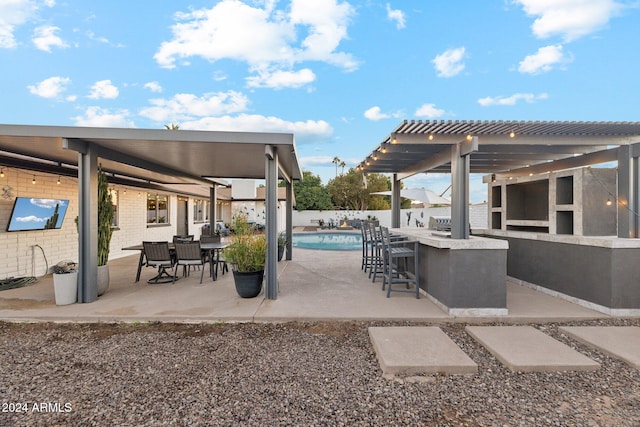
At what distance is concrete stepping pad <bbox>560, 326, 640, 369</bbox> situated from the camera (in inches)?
120

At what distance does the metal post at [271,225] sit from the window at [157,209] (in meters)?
8.26

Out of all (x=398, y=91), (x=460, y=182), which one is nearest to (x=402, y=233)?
(x=460, y=182)

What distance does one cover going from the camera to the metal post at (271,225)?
16.3 ft

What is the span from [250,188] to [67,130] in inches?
543

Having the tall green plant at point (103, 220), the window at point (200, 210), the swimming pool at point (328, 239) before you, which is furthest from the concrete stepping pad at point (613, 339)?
the window at point (200, 210)

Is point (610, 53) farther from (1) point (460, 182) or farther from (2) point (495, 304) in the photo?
(2) point (495, 304)

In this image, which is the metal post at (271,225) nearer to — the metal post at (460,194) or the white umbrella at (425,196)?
the metal post at (460,194)

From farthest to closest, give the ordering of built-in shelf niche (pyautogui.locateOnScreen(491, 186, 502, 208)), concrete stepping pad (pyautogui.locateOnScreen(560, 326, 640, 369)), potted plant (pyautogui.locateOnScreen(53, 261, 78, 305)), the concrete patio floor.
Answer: built-in shelf niche (pyautogui.locateOnScreen(491, 186, 502, 208)) → potted plant (pyautogui.locateOnScreen(53, 261, 78, 305)) → the concrete patio floor → concrete stepping pad (pyautogui.locateOnScreen(560, 326, 640, 369))

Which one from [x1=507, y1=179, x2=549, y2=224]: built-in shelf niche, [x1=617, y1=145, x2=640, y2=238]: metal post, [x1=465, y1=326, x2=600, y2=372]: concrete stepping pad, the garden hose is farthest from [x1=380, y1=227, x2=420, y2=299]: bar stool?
the garden hose

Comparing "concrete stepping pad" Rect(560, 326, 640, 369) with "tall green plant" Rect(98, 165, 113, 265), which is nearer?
"concrete stepping pad" Rect(560, 326, 640, 369)

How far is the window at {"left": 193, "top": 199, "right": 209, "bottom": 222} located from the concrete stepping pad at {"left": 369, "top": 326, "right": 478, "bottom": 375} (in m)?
13.9

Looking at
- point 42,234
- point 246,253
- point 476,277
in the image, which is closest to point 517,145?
point 476,277

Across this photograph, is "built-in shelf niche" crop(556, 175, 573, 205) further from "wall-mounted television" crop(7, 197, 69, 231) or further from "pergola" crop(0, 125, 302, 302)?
"wall-mounted television" crop(7, 197, 69, 231)

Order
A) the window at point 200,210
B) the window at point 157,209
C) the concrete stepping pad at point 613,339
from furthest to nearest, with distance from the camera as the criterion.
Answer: the window at point 200,210
the window at point 157,209
the concrete stepping pad at point 613,339
